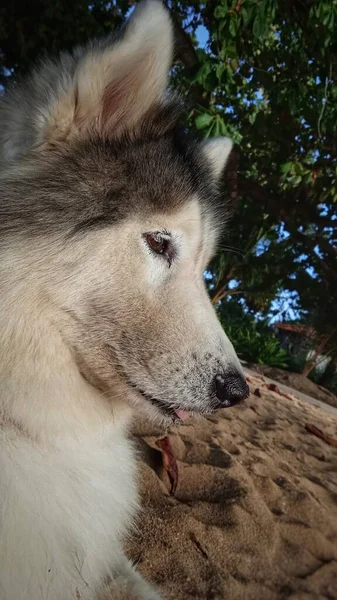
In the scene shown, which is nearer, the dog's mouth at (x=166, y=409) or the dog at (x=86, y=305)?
the dog at (x=86, y=305)

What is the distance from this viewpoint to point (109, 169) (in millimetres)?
1675

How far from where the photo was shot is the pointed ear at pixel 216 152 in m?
2.22

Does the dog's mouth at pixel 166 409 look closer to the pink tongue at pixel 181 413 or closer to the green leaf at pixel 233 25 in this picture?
the pink tongue at pixel 181 413

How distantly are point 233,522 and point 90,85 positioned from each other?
7.23ft

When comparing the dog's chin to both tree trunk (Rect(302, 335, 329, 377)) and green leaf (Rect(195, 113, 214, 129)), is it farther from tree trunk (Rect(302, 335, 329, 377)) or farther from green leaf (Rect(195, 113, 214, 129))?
tree trunk (Rect(302, 335, 329, 377))

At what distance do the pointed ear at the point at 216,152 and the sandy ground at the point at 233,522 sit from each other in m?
1.72

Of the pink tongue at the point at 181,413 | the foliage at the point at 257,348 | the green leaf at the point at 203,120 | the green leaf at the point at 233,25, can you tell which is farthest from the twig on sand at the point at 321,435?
the foliage at the point at 257,348

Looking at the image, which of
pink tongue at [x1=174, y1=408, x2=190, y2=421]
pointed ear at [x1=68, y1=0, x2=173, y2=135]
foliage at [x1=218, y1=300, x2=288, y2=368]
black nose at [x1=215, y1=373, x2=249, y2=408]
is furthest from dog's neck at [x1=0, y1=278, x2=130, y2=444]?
foliage at [x1=218, y1=300, x2=288, y2=368]

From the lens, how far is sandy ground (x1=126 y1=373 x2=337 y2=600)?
2.21 m

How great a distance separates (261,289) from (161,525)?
10.8 metres

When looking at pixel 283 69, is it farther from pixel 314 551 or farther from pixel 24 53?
pixel 314 551

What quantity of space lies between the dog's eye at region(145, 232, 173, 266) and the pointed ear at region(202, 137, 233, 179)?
629 millimetres

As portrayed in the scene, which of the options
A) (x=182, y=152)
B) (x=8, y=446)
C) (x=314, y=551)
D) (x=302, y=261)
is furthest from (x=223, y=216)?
(x=302, y=261)

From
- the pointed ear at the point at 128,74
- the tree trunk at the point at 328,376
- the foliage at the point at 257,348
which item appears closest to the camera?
the pointed ear at the point at 128,74
